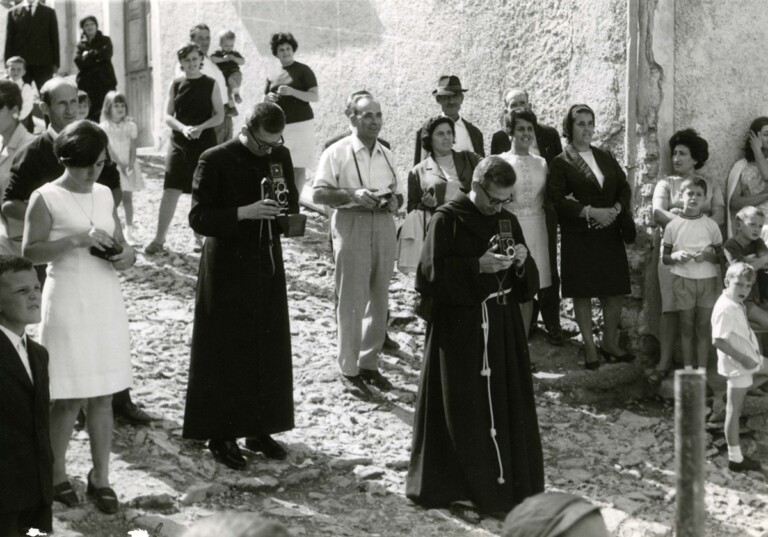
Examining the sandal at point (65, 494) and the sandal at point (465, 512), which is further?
the sandal at point (465, 512)

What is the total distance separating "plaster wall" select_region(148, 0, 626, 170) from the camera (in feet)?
32.6

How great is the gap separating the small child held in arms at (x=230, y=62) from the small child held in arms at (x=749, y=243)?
20.2 feet

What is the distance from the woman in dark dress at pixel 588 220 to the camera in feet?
30.3

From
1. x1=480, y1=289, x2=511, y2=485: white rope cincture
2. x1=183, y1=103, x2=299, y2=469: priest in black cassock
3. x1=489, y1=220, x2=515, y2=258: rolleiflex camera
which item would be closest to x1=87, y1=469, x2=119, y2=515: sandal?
x1=183, y1=103, x2=299, y2=469: priest in black cassock

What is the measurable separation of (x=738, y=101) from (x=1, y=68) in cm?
1239

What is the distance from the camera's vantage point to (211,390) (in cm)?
730

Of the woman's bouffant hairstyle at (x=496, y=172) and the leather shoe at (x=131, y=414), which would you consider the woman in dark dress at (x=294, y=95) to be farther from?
the woman's bouffant hairstyle at (x=496, y=172)

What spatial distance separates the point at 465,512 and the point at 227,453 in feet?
4.74

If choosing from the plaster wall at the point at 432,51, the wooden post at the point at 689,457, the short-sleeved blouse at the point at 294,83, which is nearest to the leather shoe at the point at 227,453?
the plaster wall at the point at 432,51

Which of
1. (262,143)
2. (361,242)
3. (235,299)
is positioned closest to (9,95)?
(262,143)

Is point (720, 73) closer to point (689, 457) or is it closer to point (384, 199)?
point (384, 199)

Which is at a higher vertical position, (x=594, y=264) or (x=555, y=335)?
(x=594, y=264)

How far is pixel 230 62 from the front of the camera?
44.1ft

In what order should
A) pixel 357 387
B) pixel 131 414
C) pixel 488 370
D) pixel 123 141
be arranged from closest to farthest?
pixel 488 370 → pixel 131 414 → pixel 357 387 → pixel 123 141
